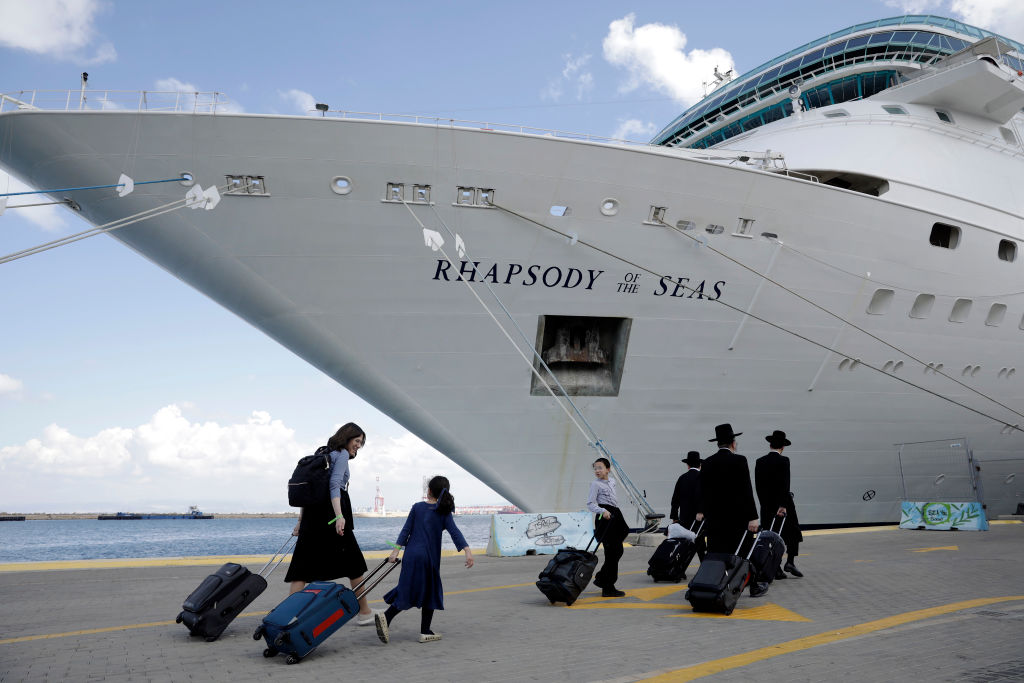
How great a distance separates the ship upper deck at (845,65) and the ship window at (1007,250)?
4952 mm

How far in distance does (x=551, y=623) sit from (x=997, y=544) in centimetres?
854

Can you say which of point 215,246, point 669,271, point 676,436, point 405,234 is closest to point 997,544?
point 676,436

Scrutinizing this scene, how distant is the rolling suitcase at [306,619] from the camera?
4.43 meters

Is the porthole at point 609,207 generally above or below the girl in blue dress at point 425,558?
above

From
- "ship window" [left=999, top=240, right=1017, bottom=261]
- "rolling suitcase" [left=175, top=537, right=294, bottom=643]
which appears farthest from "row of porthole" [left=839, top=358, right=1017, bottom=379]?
"rolling suitcase" [left=175, top=537, right=294, bottom=643]

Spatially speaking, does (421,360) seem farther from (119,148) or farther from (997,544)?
(997,544)

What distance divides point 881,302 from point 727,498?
24.9ft

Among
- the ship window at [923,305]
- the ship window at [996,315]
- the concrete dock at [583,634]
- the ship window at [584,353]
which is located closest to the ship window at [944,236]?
the ship window at [923,305]

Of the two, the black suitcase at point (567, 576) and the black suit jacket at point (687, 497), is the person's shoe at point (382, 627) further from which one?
the black suit jacket at point (687, 497)

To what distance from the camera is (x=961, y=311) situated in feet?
43.2

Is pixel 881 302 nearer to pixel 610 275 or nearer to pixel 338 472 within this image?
pixel 610 275

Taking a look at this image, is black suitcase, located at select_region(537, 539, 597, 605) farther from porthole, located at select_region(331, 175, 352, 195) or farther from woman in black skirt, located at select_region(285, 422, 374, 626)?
porthole, located at select_region(331, 175, 352, 195)

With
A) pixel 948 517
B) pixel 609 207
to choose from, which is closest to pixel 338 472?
pixel 609 207

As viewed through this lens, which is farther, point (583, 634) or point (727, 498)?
point (727, 498)
